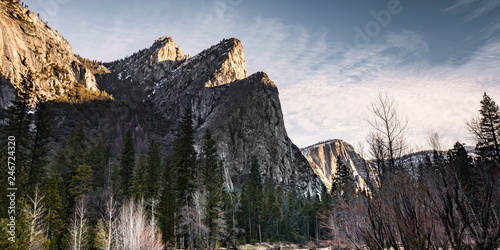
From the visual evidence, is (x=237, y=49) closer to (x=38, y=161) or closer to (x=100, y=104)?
(x=100, y=104)

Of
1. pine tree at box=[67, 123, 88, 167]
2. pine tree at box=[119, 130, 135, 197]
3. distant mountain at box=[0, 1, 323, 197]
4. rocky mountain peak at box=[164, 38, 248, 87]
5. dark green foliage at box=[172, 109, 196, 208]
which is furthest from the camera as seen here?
rocky mountain peak at box=[164, 38, 248, 87]

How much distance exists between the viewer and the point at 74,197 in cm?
3966

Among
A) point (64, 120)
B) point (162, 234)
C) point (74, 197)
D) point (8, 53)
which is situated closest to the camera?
point (162, 234)

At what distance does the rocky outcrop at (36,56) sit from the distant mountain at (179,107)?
406 millimetres

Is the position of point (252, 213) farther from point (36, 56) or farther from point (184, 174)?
point (36, 56)

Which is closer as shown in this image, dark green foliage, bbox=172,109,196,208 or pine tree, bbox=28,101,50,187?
dark green foliage, bbox=172,109,196,208

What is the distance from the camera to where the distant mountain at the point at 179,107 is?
113181 mm

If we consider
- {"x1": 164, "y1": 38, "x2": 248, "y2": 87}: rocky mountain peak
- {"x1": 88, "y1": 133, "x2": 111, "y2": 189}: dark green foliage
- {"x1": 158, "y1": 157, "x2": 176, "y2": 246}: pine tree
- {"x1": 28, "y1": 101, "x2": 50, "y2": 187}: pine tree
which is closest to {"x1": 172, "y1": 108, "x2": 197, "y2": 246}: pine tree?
{"x1": 158, "y1": 157, "x2": 176, "y2": 246}: pine tree

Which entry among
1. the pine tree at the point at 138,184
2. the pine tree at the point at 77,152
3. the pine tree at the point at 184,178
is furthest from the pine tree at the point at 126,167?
the pine tree at the point at 184,178

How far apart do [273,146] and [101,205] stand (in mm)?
98444

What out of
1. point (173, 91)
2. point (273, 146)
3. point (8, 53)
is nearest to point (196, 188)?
point (273, 146)

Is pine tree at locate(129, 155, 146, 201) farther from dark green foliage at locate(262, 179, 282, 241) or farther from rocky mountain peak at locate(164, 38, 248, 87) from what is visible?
rocky mountain peak at locate(164, 38, 248, 87)

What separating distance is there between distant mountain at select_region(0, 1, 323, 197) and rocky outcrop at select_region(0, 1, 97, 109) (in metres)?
0.41

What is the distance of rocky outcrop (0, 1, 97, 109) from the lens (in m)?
99.3
